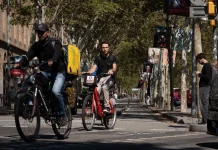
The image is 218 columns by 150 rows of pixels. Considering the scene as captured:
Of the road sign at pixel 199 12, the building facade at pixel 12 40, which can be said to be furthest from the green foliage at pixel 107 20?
the road sign at pixel 199 12

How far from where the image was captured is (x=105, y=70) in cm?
1278

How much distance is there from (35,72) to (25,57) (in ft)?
1.24

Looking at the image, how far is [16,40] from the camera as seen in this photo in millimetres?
57406

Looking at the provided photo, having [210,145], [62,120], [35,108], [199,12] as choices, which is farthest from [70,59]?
[199,12]

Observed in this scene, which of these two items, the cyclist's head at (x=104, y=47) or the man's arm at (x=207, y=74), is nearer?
the cyclist's head at (x=104, y=47)

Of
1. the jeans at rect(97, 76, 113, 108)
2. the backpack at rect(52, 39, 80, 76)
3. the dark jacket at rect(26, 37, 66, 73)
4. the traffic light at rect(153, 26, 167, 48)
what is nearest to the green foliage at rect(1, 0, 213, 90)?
the traffic light at rect(153, 26, 167, 48)

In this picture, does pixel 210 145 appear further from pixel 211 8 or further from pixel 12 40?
pixel 12 40

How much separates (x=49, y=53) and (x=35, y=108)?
113 centimetres

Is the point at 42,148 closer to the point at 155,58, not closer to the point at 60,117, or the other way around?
the point at 60,117

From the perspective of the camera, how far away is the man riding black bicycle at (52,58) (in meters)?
Result: 9.61

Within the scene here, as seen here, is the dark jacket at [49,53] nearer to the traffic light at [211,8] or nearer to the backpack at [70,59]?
the backpack at [70,59]

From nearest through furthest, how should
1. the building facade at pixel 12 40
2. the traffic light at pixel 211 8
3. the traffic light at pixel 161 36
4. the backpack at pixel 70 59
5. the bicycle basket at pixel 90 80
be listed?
1. the backpack at pixel 70 59
2. the bicycle basket at pixel 90 80
3. the traffic light at pixel 211 8
4. the traffic light at pixel 161 36
5. the building facade at pixel 12 40

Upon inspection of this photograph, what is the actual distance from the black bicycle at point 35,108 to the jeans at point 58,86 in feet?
0.26

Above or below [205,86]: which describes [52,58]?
above
